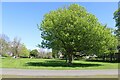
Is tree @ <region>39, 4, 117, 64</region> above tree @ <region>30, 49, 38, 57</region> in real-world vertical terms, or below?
above

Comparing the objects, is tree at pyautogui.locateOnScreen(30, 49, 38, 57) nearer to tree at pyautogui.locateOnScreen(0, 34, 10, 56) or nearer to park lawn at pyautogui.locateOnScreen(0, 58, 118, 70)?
tree at pyautogui.locateOnScreen(0, 34, 10, 56)

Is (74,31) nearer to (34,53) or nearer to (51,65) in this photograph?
(51,65)

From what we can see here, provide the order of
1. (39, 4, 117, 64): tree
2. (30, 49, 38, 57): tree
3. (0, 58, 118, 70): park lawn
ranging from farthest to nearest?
1. (30, 49, 38, 57): tree
2. (39, 4, 117, 64): tree
3. (0, 58, 118, 70): park lawn

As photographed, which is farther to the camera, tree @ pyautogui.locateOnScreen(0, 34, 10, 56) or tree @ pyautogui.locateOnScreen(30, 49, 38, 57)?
tree @ pyautogui.locateOnScreen(30, 49, 38, 57)

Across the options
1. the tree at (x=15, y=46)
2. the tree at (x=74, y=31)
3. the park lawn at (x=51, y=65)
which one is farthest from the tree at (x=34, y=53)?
the tree at (x=74, y=31)

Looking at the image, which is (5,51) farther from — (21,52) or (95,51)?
(95,51)

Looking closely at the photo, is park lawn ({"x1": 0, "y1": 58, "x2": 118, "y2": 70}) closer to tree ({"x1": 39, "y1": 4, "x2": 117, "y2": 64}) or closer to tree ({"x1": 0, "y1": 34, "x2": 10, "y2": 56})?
tree ({"x1": 39, "y1": 4, "x2": 117, "y2": 64})

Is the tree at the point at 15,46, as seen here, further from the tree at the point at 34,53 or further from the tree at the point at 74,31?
the tree at the point at 74,31

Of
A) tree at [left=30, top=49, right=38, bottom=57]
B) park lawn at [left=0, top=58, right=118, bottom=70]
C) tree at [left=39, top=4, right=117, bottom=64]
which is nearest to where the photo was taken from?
park lawn at [left=0, top=58, right=118, bottom=70]

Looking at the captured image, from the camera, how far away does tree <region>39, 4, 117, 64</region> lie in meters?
29.1

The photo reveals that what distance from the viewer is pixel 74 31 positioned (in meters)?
29.3

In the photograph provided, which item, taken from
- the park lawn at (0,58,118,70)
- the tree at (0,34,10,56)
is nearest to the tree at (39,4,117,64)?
the park lawn at (0,58,118,70)

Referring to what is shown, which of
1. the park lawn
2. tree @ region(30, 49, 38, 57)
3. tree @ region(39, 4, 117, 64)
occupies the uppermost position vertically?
tree @ region(39, 4, 117, 64)

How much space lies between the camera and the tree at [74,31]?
29141 millimetres
